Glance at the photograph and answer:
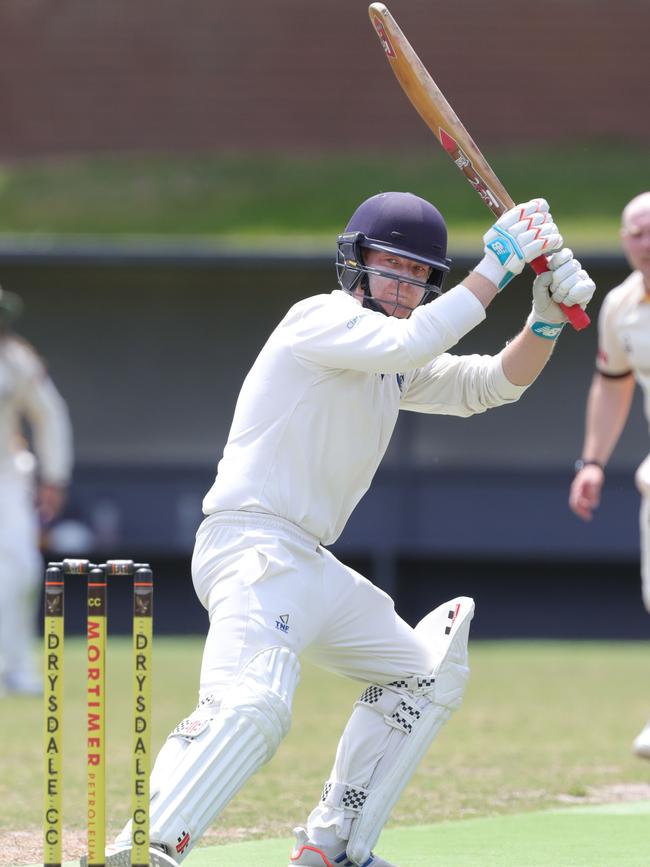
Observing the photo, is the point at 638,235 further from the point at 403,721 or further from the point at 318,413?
the point at 403,721

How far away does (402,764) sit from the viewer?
14.4 ft

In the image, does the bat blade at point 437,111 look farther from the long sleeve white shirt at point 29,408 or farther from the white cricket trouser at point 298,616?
the long sleeve white shirt at point 29,408

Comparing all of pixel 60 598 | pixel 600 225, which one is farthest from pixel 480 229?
pixel 60 598

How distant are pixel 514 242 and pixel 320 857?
5.70 ft

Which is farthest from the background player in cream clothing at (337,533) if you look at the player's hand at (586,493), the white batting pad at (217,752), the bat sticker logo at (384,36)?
the player's hand at (586,493)

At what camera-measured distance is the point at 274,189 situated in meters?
21.6

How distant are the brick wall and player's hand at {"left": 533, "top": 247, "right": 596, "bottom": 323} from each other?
60.4ft

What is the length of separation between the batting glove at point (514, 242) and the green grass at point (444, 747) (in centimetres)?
208

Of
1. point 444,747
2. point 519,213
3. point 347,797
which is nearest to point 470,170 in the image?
point 519,213

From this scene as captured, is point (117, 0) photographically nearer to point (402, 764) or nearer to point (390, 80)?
point (390, 80)

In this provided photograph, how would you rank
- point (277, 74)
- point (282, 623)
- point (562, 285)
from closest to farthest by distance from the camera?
point (282, 623)
point (562, 285)
point (277, 74)

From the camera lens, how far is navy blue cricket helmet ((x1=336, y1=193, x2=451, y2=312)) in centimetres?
443

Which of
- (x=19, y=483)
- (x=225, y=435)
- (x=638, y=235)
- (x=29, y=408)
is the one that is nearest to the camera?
(x=638, y=235)

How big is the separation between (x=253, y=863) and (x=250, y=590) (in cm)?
97
